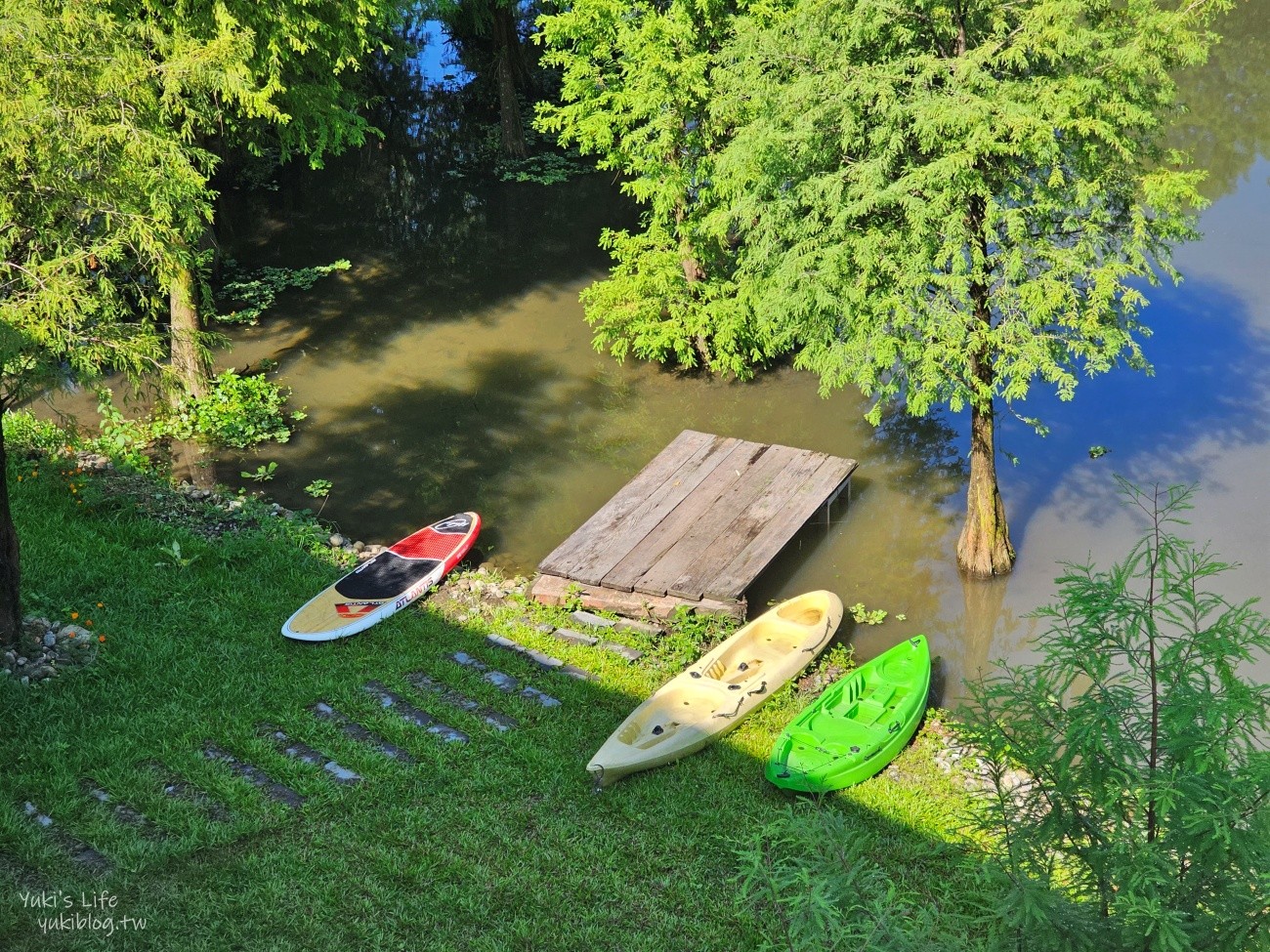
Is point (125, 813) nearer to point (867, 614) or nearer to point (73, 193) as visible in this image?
point (73, 193)

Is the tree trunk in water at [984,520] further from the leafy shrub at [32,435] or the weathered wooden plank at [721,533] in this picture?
the leafy shrub at [32,435]

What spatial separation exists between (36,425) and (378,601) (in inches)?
251

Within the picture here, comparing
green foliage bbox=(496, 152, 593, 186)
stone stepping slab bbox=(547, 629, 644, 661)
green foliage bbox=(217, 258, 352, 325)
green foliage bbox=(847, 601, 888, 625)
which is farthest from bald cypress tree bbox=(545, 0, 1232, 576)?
green foliage bbox=(496, 152, 593, 186)

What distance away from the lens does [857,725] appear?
1064cm

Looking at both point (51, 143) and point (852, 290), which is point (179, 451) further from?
point (852, 290)

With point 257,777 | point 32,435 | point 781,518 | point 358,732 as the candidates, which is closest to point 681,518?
point 781,518

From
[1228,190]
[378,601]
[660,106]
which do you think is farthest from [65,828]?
[1228,190]

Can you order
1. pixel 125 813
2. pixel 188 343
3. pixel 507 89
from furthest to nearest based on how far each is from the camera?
1. pixel 507 89
2. pixel 188 343
3. pixel 125 813

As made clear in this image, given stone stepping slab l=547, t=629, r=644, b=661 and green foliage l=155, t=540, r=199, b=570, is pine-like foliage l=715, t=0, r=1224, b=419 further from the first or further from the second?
green foliage l=155, t=540, r=199, b=570

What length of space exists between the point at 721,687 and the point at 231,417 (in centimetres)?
928

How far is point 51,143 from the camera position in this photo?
1027 centimetres

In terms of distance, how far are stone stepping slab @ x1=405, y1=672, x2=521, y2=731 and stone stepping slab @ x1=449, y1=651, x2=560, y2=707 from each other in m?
0.35

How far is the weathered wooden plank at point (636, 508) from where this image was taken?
13273 millimetres

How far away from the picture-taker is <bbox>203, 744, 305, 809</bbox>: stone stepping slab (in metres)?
9.48
